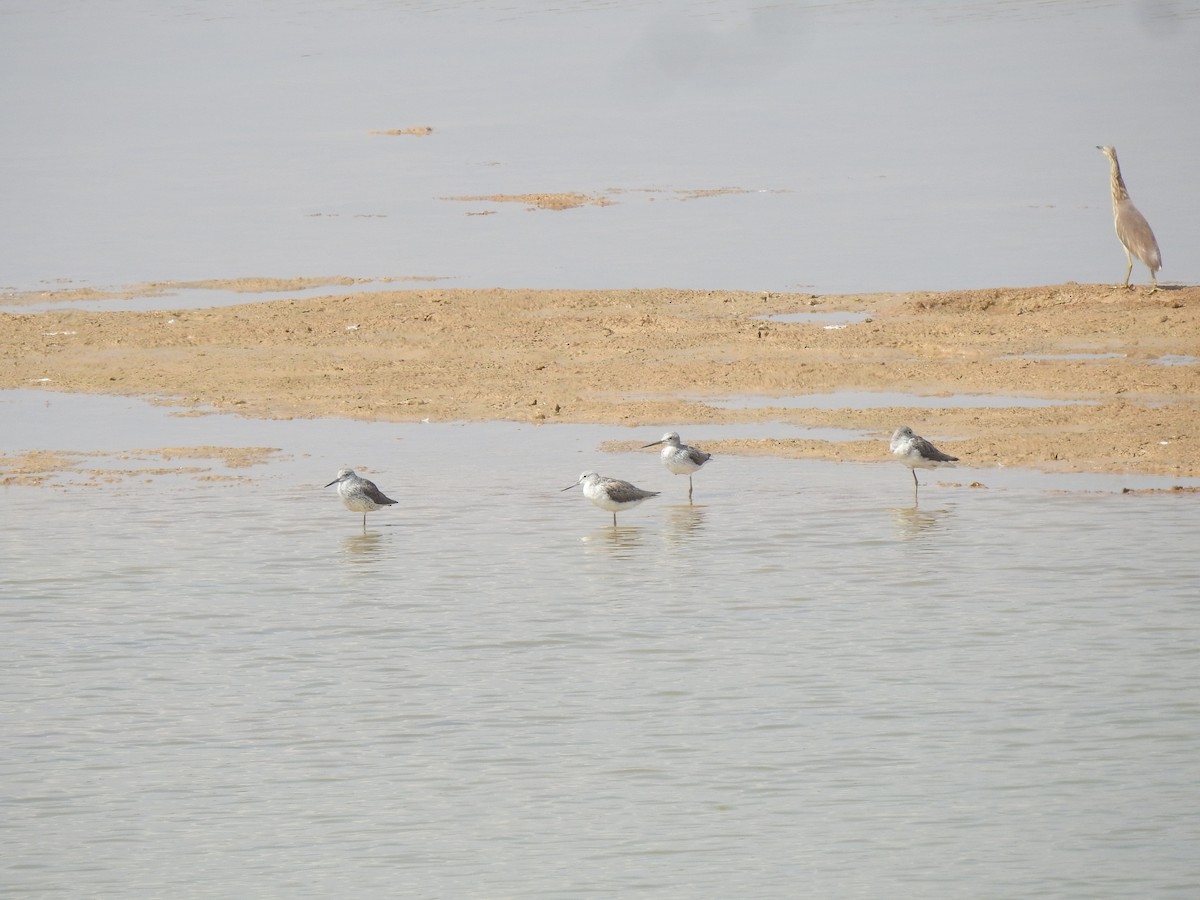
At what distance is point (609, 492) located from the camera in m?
15.6

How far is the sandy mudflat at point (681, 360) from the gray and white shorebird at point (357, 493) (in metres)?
3.87

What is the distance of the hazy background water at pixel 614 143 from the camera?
92.3 ft

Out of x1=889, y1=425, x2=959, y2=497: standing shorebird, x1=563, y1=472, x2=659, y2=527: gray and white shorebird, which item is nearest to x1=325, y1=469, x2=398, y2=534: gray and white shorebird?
x1=563, y1=472, x2=659, y2=527: gray and white shorebird

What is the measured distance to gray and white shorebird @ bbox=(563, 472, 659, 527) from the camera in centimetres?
1556

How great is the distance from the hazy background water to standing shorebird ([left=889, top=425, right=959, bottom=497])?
8434mm

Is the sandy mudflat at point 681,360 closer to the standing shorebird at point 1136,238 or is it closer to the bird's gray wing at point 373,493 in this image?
the standing shorebird at point 1136,238

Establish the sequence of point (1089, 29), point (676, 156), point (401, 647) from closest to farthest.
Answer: point (401, 647), point (676, 156), point (1089, 29)

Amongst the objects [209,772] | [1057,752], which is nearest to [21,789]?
[209,772]

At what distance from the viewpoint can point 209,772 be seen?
10.2 m

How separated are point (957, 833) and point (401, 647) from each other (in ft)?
14.4

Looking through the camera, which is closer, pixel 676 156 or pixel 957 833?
pixel 957 833

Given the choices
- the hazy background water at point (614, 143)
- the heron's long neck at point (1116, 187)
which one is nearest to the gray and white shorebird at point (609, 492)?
the hazy background water at point (614, 143)

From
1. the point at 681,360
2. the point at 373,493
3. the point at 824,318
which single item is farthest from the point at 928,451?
the point at 824,318

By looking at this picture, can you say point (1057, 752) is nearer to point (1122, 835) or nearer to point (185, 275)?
point (1122, 835)
